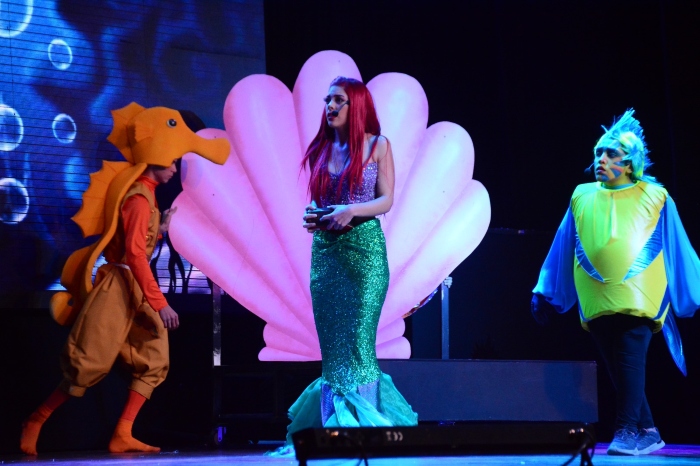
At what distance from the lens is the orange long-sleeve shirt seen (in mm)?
3910

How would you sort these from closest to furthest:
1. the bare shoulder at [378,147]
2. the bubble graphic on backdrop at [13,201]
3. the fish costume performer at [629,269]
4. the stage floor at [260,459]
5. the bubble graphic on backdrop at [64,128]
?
the stage floor at [260,459] < the bare shoulder at [378,147] < the fish costume performer at [629,269] < the bubble graphic on backdrop at [13,201] < the bubble graphic on backdrop at [64,128]

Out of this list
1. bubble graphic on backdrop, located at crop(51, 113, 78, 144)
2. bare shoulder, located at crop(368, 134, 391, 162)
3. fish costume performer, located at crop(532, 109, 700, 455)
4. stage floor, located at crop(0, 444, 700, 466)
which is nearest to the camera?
stage floor, located at crop(0, 444, 700, 466)

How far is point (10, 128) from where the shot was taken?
14.7 ft

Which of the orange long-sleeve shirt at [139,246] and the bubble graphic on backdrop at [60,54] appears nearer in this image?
the orange long-sleeve shirt at [139,246]

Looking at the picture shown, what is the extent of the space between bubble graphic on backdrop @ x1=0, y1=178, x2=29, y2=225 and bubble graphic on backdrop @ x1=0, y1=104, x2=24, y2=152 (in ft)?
0.58

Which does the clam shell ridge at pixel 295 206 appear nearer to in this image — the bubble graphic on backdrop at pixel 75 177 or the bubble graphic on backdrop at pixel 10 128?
the bubble graphic on backdrop at pixel 75 177

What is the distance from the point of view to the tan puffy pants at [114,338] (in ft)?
12.9

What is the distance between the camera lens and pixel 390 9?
5445mm

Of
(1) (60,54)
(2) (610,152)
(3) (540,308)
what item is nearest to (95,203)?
(1) (60,54)

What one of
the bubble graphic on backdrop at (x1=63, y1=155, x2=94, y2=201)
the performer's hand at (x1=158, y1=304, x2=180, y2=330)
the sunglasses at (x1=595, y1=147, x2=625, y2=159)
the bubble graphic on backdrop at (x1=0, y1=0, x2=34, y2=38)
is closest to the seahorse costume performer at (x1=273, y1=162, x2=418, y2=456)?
the performer's hand at (x1=158, y1=304, x2=180, y2=330)

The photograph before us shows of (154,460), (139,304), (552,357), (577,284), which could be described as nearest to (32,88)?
(139,304)

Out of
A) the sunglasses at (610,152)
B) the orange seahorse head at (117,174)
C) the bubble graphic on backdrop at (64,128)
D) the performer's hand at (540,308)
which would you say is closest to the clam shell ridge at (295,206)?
the orange seahorse head at (117,174)

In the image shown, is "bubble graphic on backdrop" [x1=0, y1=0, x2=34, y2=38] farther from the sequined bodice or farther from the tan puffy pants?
the sequined bodice

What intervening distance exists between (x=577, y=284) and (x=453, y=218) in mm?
822
